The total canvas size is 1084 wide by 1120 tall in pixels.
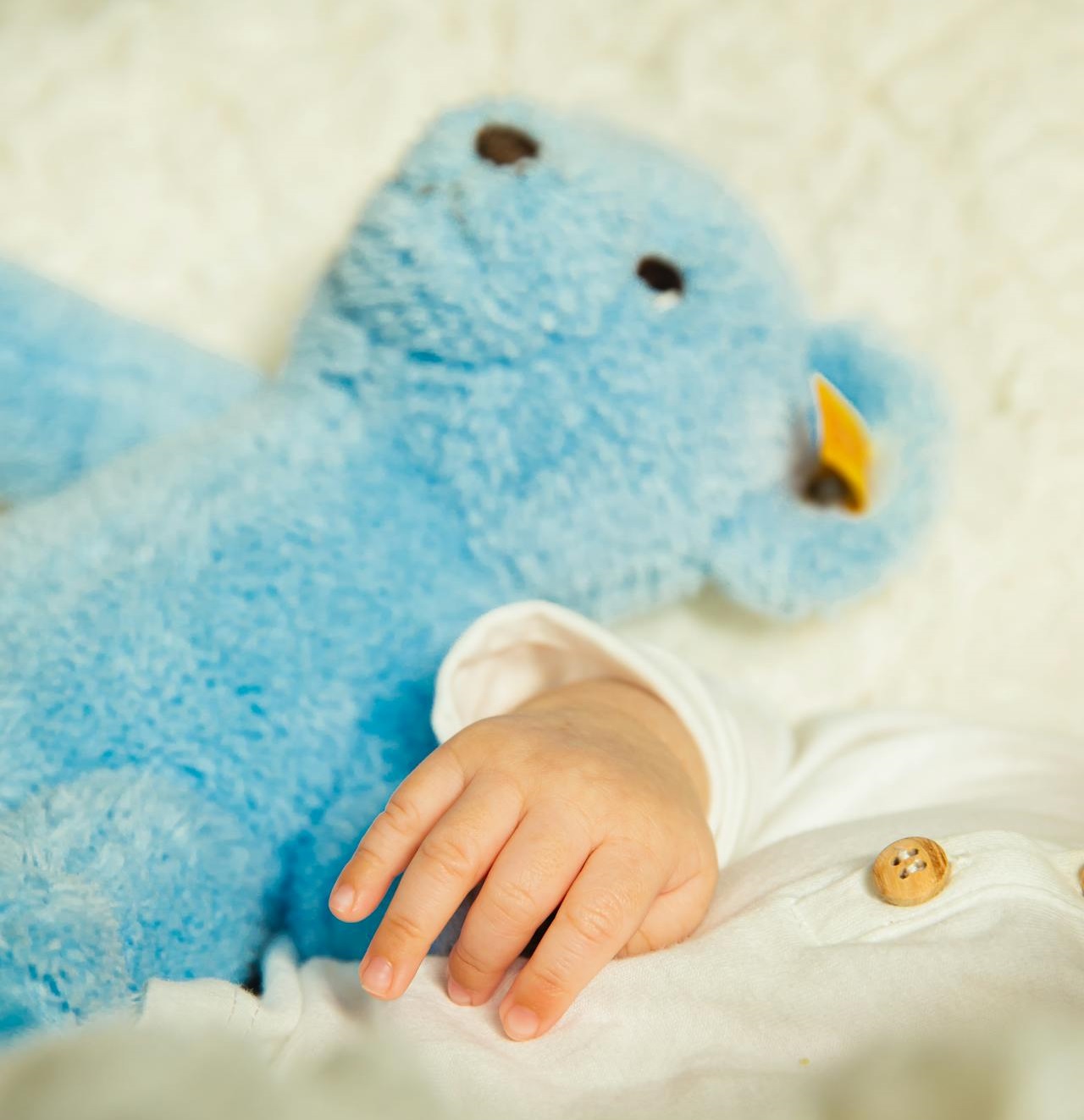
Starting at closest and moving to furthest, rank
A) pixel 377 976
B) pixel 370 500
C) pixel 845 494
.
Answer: pixel 377 976
pixel 370 500
pixel 845 494

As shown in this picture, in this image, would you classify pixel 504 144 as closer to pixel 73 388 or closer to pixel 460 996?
pixel 73 388

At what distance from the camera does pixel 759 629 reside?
80 cm

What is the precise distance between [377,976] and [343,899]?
0.04 meters

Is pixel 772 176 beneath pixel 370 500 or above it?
above

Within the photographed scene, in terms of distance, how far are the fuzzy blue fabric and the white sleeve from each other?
0.03m

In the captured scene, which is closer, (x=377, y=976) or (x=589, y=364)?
(x=377, y=976)

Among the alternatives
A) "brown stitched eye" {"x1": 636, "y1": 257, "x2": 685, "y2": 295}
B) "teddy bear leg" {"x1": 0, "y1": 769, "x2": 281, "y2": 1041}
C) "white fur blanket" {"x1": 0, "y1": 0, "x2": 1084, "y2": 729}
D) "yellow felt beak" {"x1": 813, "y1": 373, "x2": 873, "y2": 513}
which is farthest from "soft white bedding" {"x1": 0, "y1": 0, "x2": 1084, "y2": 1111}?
"teddy bear leg" {"x1": 0, "y1": 769, "x2": 281, "y2": 1041}

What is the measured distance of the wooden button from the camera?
47cm

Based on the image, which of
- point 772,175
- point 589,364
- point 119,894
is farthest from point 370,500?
point 772,175

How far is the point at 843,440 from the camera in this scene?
0.71 m

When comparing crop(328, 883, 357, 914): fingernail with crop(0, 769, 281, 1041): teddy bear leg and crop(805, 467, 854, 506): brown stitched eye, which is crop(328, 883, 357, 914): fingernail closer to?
crop(0, 769, 281, 1041): teddy bear leg

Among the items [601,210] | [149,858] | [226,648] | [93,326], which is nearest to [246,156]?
[93,326]

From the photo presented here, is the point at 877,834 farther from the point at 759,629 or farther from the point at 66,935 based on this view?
the point at 66,935

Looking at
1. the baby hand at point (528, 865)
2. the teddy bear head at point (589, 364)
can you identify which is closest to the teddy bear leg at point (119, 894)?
the baby hand at point (528, 865)
